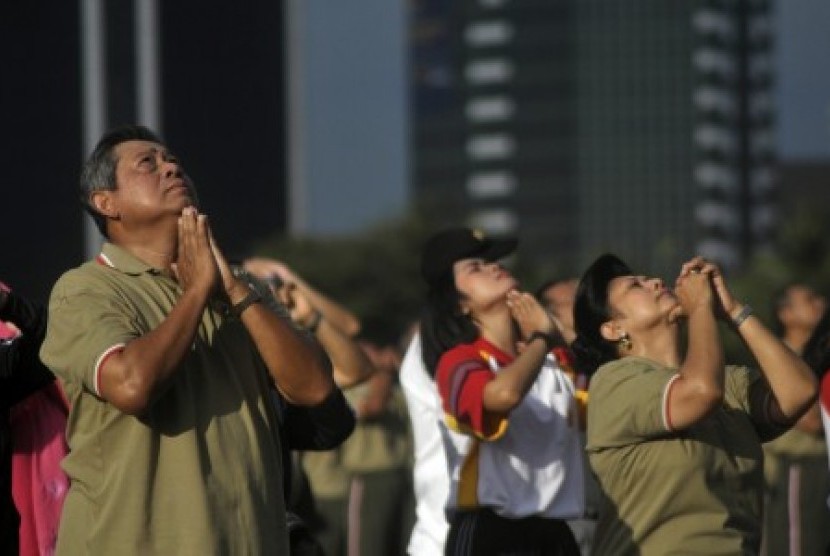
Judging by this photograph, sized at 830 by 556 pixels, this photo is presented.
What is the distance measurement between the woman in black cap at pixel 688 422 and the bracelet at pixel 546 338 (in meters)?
0.85

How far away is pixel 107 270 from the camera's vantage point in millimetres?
5512

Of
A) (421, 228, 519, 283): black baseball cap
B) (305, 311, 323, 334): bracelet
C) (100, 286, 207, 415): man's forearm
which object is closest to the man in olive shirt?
(100, 286, 207, 415): man's forearm

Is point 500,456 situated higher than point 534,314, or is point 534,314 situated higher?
point 534,314

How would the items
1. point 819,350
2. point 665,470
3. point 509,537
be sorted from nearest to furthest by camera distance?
point 665,470, point 509,537, point 819,350

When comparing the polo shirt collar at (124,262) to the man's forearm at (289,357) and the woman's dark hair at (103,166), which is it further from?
the man's forearm at (289,357)

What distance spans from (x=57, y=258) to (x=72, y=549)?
6505 centimetres

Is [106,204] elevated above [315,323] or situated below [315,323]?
above

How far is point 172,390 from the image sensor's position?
534 centimetres

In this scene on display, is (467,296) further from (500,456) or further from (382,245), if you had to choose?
(382,245)

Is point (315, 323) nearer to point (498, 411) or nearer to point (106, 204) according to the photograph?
point (498, 411)

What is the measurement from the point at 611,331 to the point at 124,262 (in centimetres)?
220

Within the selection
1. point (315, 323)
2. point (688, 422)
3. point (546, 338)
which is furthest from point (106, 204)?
point (315, 323)

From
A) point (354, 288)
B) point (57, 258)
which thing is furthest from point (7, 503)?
point (354, 288)

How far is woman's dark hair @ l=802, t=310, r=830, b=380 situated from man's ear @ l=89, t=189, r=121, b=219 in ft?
12.0
